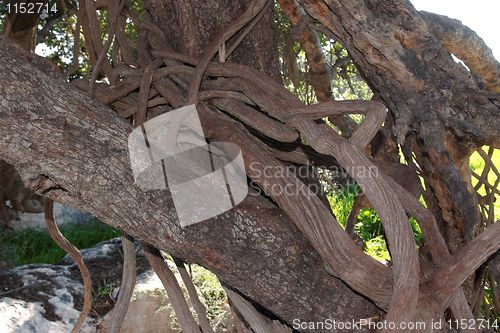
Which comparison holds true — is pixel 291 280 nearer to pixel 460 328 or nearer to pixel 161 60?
pixel 460 328

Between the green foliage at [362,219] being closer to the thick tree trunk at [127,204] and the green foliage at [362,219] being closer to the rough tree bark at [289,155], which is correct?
the rough tree bark at [289,155]

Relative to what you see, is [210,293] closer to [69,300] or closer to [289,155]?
[69,300]

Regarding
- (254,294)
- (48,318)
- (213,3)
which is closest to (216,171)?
(254,294)

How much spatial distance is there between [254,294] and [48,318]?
63.0 inches

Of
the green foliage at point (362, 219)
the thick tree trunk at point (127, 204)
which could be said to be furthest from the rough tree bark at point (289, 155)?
the green foliage at point (362, 219)

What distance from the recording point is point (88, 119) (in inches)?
41.9

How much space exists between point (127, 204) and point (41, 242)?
10.5 feet

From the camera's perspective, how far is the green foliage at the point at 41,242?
12.1 ft

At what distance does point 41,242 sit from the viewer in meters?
4.06

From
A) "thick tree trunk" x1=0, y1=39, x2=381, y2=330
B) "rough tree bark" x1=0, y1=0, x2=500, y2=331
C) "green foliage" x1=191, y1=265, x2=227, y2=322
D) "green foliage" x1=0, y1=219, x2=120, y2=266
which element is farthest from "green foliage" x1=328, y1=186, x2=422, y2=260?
"thick tree trunk" x1=0, y1=39, x2=381, y2=330

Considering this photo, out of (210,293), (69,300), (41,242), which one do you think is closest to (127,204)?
(69,300)

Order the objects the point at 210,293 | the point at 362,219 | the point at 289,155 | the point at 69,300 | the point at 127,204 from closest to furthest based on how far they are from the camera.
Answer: the point at 127,204
the point at 289,155
the point at 69,300
the point at 210,293
the point at 362,219

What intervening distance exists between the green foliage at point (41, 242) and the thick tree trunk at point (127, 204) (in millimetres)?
2662

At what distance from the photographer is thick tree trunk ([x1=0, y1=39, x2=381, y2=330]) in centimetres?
102
